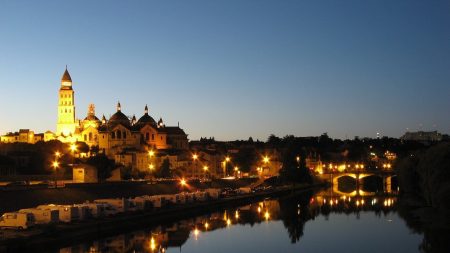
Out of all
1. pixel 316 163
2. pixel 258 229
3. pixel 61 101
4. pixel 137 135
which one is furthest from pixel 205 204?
pixel 316 163

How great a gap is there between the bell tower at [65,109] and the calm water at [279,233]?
66351 millimetres

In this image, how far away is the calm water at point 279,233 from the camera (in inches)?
1817

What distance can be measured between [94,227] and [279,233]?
16.1 meters

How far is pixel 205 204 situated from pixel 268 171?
59381 millimetres

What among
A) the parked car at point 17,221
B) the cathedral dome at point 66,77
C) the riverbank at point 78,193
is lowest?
the parked car at point 17,221

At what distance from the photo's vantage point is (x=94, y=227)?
47000mm

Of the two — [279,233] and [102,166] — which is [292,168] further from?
[279,233]

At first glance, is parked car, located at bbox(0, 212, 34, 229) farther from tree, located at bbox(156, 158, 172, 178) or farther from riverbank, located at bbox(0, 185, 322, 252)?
tree, located at bbox(156, 158, 172, 178)

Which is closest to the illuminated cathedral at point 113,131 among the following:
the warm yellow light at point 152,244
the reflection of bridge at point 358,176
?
the reflection of bridge at point 358,176

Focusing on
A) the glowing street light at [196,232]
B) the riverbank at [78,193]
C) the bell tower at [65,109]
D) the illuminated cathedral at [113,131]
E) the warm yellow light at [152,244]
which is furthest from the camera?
the bell tower at [65,109]

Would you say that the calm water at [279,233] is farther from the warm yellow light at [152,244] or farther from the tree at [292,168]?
the tree at [292,168]

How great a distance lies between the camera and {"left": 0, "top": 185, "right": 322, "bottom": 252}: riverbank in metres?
39.5

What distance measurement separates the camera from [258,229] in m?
56.7

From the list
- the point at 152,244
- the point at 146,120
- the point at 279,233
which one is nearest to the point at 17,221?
the point at 152,244
